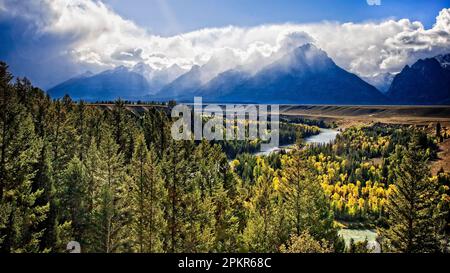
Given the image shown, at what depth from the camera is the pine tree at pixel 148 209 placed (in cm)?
3350

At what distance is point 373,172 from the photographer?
142500 mm

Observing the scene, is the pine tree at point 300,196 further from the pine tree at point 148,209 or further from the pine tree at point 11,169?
the pine tree at point 11,169

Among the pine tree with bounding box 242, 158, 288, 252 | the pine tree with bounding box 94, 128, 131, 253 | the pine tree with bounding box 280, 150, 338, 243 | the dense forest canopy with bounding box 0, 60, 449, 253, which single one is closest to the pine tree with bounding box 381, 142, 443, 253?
the dense forest canopy with bounding box 0, 60, 449, 253

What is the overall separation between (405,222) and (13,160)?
1334 inches

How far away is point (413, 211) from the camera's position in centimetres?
3403

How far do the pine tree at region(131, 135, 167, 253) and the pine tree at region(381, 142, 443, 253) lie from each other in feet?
72.4

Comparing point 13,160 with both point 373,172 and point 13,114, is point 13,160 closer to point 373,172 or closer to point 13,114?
point 13,114

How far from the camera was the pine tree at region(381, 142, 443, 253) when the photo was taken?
33781 millimetres

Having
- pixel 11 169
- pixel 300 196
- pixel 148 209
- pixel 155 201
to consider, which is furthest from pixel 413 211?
pixel 11 169

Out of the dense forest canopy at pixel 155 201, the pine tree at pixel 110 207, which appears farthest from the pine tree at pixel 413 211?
the pine tree at pixel 110 207

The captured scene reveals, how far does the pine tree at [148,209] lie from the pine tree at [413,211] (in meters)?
22.1

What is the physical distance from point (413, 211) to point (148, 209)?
Answer: 82.6 ft

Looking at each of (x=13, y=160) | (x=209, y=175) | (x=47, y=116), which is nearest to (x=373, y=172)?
Answer: (x=209, y=175)

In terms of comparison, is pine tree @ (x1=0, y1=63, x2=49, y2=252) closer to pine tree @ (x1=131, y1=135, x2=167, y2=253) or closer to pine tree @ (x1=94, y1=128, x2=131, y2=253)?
pine tree @ (x1=94, y1=128, x2=131, y2=253)
